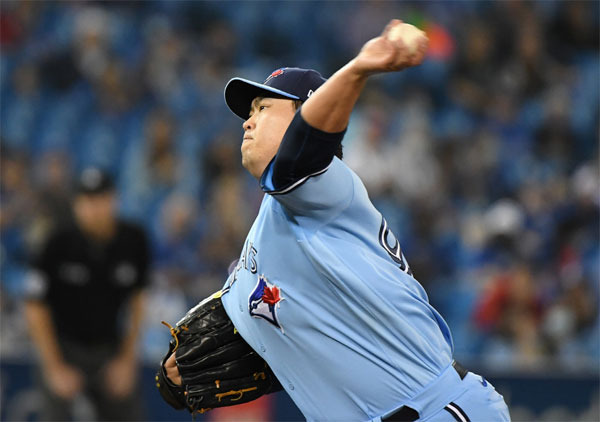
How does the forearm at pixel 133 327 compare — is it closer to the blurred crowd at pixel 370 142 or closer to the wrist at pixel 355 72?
the blurred crowd at pixel 370 142

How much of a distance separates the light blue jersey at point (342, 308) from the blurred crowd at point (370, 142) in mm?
5474

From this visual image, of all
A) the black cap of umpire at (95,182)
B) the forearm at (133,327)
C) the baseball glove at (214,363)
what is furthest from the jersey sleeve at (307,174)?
the forearm at (133,327)

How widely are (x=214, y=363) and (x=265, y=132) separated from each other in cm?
100

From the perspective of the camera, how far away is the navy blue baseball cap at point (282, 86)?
3.04 m

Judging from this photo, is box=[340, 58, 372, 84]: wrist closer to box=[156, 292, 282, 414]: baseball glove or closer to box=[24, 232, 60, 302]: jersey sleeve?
box=[156, 292, 282, 414]: baseball glove

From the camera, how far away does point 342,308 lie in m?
2.95

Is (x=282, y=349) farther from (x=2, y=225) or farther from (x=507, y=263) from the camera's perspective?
(x=2, y=225)

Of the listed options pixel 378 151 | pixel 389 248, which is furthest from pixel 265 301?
pixel 378 151

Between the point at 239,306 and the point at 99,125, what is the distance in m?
8.79

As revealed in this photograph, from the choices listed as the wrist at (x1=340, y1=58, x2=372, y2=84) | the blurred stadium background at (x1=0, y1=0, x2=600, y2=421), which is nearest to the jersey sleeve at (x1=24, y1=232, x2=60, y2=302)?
the blurred stadium background at (x1=0, y1=0, x2=600, y2=421)

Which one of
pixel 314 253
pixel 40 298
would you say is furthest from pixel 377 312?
pixel 40 298

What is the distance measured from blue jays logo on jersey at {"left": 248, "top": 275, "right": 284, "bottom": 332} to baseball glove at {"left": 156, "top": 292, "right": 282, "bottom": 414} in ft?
1.29

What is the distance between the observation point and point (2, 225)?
388 inches

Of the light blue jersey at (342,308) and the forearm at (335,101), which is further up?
the forearm at (335,101)
